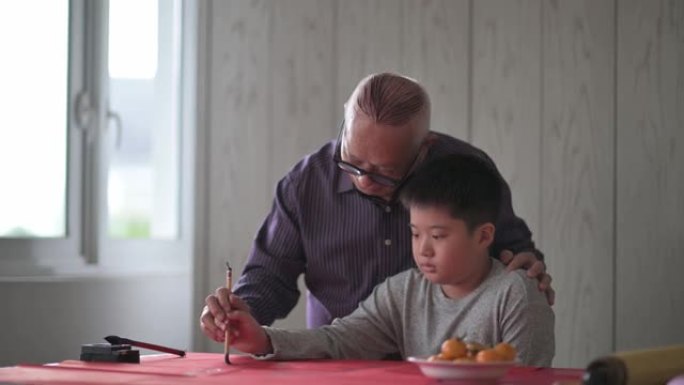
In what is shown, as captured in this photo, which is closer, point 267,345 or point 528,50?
point 267,345

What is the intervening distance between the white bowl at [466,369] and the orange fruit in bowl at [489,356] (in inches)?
0.5

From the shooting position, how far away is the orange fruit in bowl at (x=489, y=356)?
169 centimetres

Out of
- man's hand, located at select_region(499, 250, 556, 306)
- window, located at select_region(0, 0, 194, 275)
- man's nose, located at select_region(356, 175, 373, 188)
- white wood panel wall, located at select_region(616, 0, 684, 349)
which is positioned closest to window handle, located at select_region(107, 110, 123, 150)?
window, located at select_region(0, 0, 194, 275)

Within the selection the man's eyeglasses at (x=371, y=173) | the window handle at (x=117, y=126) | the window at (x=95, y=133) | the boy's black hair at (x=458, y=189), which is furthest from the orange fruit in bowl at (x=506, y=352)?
the window handle at (x=117, y=126)

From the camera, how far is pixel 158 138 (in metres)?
3.95

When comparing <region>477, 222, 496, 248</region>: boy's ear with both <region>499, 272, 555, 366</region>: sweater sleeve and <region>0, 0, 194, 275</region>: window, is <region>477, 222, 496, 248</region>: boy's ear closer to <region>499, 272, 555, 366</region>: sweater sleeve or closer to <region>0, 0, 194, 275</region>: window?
<region>499, 272, 555, 366</region>: sweater sleeve

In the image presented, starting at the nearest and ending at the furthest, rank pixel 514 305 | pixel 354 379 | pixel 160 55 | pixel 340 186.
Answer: pixel 354 379, pixel 514 305, pixel 340 186, pixel 160 55

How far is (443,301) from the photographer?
2221 mm

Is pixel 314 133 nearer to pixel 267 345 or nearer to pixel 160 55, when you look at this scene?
Answer: pixel 160 55

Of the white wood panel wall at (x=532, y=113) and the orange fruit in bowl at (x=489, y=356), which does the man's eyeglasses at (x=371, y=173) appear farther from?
the white wood panel wall at (x=532, y=113)

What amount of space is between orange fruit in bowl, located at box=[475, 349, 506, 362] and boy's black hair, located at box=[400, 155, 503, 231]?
51 cm

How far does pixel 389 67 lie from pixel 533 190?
2.00 ft

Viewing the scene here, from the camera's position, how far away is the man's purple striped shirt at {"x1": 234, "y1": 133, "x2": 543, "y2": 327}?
2562 millimetres

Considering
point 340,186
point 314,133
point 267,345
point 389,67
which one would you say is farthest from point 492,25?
point 267,345
